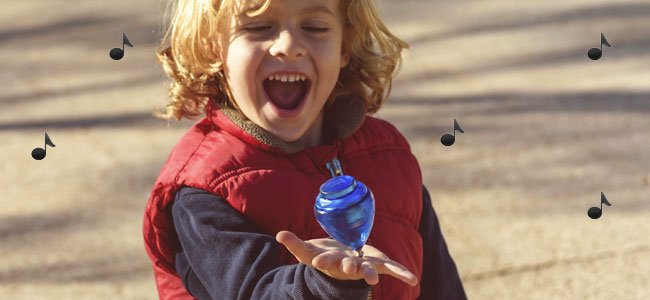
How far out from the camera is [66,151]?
4.95 meters

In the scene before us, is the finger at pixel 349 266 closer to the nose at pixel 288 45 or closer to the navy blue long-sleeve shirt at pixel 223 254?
the navy blue long-sleeve shirt at pixel 223 254

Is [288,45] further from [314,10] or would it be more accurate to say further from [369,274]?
[369,274]

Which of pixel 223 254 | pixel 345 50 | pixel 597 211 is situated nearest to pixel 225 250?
pixel 223 254

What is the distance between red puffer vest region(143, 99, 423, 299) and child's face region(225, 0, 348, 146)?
0.19 feet

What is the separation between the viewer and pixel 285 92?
266 cm

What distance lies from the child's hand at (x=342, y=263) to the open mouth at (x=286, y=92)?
0.51 metres

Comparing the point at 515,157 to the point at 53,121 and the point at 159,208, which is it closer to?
the point at 53,121

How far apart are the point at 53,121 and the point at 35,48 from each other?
0.85 metres

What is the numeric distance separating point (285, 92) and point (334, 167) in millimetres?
197

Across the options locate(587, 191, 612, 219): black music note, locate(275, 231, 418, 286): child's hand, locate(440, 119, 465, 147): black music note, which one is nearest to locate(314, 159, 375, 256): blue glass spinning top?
locate(275, 231, 418, 286): child's hand

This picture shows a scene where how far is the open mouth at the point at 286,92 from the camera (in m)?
2.65

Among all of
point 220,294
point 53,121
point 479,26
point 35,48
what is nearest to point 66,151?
point 53,121

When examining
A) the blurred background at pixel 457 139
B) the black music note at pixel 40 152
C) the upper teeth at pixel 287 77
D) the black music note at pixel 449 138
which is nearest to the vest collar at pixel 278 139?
the upper teeth at pixel 287 77

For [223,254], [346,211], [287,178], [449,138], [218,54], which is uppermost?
[218,54]
